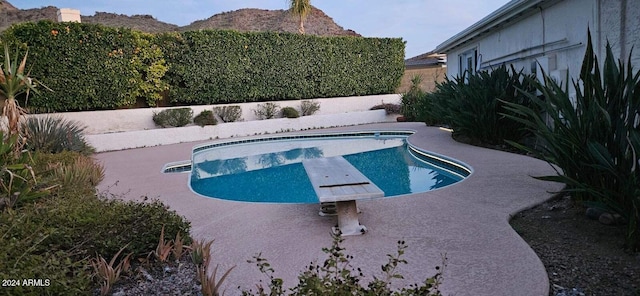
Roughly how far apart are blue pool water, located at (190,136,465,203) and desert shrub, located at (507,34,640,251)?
A: 11.5 ft

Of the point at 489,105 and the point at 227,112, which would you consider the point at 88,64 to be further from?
the point at 489,105

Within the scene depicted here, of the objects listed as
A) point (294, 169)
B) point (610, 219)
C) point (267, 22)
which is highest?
point (267, 22)

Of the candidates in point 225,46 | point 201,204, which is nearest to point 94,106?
point 225,46

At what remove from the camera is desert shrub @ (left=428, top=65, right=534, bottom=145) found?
9227 mm

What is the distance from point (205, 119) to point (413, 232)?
12.5m

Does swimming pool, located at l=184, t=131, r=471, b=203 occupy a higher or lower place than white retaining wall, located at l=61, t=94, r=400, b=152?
lower

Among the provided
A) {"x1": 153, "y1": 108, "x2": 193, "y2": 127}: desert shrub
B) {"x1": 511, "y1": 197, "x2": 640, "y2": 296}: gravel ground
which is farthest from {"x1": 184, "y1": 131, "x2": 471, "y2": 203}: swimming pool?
{"x1": 511, "y1": 197, "x2": 640, "y2": 296}: gravel ground

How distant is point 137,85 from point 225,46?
12.6 ft

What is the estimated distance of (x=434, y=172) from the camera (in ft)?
29.6

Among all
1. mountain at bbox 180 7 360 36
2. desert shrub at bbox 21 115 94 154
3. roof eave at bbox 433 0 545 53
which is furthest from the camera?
mountain at bbox 180 7 360 36

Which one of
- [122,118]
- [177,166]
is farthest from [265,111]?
[177,166]

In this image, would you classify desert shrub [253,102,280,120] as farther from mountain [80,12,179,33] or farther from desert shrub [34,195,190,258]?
mountain [80,12,179,33]

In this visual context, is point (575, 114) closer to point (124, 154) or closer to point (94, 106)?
point (124, 154)

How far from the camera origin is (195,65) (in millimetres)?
16203
